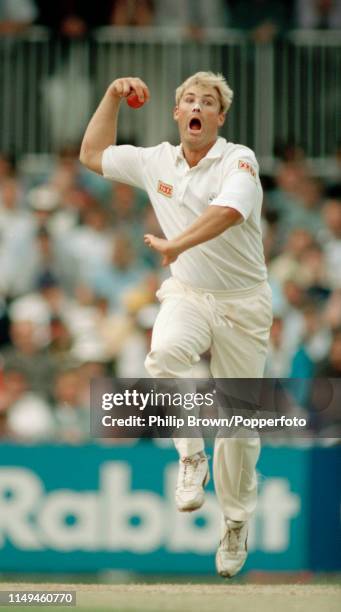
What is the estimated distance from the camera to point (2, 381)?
1034cm

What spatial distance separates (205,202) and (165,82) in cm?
541

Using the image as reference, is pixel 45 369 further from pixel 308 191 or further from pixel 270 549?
pixel 308 191

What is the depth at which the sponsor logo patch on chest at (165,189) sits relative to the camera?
772 cm

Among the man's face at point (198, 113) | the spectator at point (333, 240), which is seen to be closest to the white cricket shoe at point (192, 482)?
the man's face at point (198, 113)

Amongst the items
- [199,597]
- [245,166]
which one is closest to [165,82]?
[245,166]

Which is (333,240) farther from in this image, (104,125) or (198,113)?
(198,113)

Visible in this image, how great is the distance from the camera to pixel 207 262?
7.72 metres

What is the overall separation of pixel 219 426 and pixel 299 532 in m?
1.48

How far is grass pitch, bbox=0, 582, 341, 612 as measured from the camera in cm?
795

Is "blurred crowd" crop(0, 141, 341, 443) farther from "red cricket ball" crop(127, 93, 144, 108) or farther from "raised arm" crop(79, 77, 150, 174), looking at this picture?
"red cricket ball" crop(127, 93, 144, 108)

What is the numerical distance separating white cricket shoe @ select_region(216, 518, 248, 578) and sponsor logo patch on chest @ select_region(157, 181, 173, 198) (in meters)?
1.65

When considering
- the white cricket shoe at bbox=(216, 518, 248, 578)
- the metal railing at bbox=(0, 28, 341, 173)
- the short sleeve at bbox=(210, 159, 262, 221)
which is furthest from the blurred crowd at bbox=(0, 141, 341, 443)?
the short sleeve at bbox=(210, 159, 262, 221)

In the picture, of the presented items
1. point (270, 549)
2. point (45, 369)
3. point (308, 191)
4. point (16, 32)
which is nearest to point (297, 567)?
point (270, 549)

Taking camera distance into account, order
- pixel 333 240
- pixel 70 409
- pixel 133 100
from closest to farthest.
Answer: pixel 133 100, pixel 70 409, pixel 333 240
